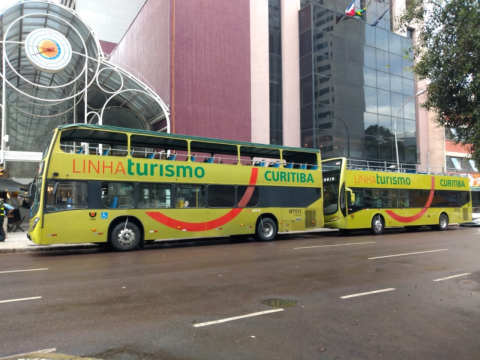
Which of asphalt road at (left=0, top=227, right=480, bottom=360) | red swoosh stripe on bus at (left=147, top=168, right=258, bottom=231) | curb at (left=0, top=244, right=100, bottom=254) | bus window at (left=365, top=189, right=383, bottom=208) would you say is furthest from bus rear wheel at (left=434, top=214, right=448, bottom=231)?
curb at (left=0, top=244, right=100, bottom=254)

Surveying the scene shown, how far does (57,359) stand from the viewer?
372 centimetres

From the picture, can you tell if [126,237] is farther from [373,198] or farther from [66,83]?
[66,83]

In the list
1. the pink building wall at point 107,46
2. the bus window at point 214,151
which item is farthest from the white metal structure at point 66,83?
the pink building wall at point 107,46

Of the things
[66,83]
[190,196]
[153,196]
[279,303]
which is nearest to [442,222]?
[190,196]

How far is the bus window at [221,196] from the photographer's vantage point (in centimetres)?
1453

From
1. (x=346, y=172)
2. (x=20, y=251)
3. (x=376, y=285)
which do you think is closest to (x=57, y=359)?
(x=376, y=285)

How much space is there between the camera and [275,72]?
95.0ft

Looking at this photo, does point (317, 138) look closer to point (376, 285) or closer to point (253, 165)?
point (253, 165)

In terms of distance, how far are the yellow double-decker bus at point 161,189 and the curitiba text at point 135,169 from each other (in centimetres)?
3

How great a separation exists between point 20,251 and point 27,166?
1432 centimetres

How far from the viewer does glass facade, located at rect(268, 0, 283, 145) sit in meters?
28.5

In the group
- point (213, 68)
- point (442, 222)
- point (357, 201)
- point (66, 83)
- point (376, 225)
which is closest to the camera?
point (357, 201)

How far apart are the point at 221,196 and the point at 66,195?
5.67 m

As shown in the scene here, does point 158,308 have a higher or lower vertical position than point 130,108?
lower
